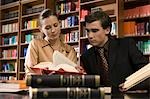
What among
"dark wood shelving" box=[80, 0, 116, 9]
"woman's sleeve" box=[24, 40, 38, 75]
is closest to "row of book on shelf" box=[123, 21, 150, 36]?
"dark wood shelving" box=[80, 0, 116, 9]

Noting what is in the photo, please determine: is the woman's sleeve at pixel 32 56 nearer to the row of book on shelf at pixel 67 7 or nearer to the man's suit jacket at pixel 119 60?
the man's suit jacket at pixel 119 60

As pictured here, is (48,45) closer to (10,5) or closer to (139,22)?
(139,22)

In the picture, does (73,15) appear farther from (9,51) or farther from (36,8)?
(9,51)

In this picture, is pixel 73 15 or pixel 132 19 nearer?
pixel 132 19

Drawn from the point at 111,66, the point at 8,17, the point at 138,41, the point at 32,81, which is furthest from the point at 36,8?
the point at 32,81

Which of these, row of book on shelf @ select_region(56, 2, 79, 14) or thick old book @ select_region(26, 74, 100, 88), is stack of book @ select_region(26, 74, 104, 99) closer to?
thick old book @ select_region(26, 74, 100, 88)

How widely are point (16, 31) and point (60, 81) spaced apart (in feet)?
18.6

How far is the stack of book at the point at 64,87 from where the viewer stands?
2.76 ft

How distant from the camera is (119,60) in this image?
2057mm

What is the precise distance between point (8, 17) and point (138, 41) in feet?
11.6

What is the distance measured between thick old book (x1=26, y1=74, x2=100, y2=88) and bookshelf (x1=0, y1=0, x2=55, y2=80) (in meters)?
4.93

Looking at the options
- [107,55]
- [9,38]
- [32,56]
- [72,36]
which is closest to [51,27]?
[32,56]

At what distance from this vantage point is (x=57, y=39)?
7.45ft

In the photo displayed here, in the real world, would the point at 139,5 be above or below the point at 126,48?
above
